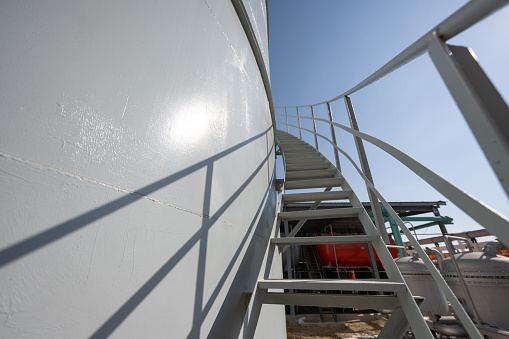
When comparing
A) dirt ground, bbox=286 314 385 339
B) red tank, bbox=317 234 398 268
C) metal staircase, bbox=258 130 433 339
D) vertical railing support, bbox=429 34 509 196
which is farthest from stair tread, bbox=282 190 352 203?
red tank, bbox=317 234 398 268

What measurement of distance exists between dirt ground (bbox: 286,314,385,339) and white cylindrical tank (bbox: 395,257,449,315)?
148cm

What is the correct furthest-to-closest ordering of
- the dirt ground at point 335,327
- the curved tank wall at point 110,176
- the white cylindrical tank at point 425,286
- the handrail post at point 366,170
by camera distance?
the dirt ground at point 335,327, the white cylindrical tank at point 425,286, the handrail post at point 366,170, the curved tank wall at point 110,176

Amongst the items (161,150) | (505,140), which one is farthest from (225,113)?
(505,140)

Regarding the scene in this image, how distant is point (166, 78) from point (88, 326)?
750 millimetres

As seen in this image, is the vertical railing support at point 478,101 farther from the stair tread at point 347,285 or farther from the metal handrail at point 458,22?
the stair tread at point 347,285

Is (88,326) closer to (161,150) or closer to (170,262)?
(170,262)

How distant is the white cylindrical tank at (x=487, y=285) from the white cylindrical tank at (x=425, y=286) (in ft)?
2.23

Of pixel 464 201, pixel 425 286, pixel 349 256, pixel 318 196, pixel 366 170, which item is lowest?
pixel 425 286

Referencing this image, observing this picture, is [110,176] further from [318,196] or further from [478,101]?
[318,196]

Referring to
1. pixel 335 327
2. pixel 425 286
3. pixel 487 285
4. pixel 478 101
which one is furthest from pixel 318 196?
pixel 335 327

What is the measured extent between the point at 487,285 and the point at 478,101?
4944mm

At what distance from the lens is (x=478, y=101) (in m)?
0.54

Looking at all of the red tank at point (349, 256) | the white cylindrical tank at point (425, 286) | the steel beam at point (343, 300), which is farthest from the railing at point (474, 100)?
the red tank at point (349, 256)

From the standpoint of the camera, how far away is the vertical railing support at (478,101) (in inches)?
19.3
